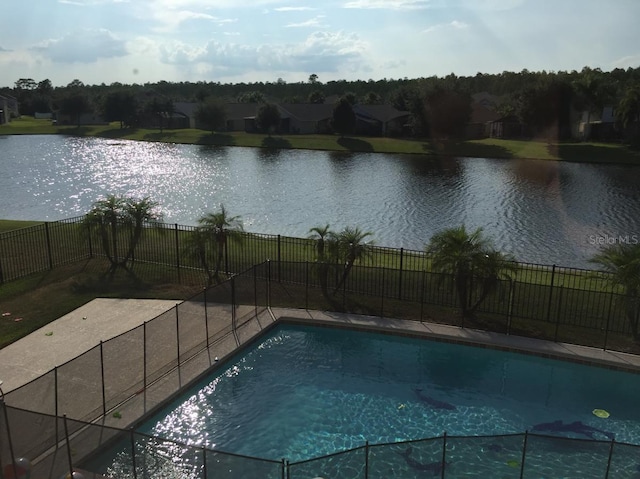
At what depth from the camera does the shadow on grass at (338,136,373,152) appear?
82.0 m

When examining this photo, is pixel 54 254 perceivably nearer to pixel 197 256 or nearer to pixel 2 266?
pixel 2 266

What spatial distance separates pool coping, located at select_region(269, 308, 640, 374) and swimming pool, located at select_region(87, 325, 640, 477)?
0.70ft

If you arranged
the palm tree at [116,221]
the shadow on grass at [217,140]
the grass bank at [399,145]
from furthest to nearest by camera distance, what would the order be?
the shadow on grass at [217,140] < the grass bank at [399,145] < the palm tree at [116,221]

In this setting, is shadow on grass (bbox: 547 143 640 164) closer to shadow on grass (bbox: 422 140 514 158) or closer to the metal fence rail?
shadow on grass (bbox: 422 140 514 158)

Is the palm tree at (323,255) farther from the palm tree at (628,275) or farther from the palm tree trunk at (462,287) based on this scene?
the palm tree at (628,275)

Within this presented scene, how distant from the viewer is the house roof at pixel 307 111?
102 meters

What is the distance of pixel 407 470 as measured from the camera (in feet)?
32.4

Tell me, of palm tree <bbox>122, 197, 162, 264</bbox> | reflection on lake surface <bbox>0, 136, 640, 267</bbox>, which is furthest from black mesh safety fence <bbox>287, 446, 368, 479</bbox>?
reflection on lake surface <bbox>0, 136, 640, 267</bbox>

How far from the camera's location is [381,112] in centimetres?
9900

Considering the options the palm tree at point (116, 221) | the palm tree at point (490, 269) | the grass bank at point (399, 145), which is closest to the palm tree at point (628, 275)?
the palm tree at point (490, 269)

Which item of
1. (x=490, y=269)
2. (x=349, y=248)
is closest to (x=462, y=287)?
(x=490, y=269)

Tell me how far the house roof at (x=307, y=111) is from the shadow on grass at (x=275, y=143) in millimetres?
12257

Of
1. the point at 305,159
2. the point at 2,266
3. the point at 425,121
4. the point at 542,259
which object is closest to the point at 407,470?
the point at 2,266

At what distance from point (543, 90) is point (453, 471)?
7717 cm
